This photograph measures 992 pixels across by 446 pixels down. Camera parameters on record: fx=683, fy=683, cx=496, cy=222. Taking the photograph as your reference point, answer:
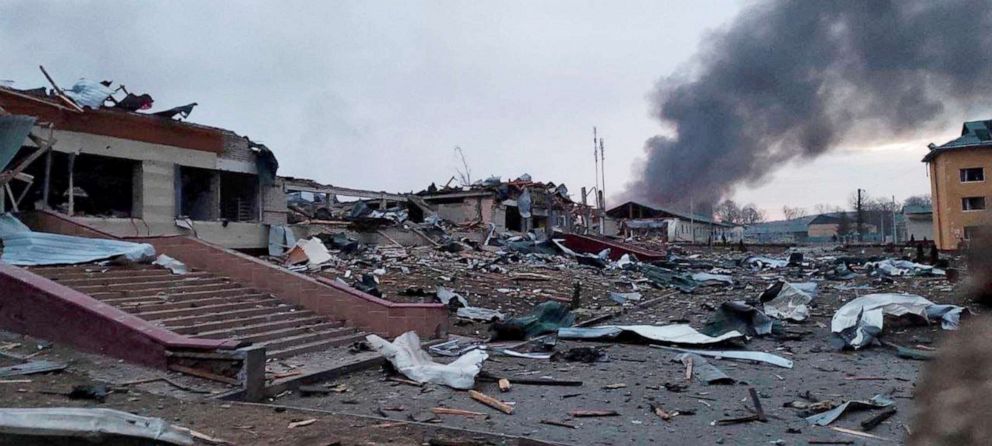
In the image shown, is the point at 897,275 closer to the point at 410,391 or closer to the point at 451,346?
the point at 451,346

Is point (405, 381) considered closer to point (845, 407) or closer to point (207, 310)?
point (207, 310)

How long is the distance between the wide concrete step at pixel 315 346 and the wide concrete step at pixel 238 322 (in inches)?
37.6

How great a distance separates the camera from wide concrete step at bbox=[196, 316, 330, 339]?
9.05 meters

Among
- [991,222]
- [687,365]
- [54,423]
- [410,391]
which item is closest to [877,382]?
[687,365]

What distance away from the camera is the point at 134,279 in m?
10.6

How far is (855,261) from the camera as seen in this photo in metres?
25.7

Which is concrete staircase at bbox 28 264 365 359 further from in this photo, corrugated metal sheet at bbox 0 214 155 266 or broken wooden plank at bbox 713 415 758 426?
broken wooden plank at bbox 713 415 758 426

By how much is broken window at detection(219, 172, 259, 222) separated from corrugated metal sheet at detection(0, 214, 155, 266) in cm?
983

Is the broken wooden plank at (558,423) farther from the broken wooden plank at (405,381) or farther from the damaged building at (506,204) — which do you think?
the damaged building at (506,204)

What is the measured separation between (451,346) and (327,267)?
27.9 ft

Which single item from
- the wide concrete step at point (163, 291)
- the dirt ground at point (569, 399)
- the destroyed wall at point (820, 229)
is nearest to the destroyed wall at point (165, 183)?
the wide concrete step at point (163, 291)

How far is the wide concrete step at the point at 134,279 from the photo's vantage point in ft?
32.2

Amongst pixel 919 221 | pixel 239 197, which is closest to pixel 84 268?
pixel 239 197

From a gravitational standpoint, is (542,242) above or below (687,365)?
above
